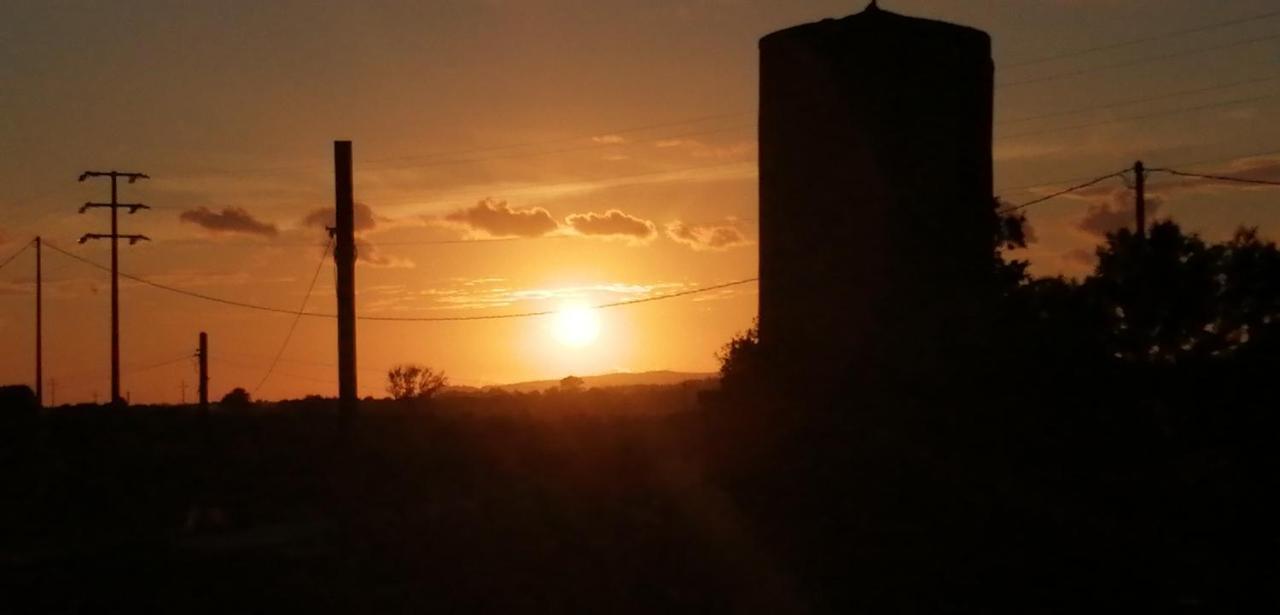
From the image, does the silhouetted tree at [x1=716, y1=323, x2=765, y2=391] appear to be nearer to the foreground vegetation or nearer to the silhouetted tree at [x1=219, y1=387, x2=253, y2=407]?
the foreground vegetation

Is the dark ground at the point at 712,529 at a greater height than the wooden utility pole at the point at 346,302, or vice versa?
the wooden utility pole at the point at 346,302

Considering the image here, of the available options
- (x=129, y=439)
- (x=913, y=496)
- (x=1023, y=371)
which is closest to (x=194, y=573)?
(x=913, y=496)

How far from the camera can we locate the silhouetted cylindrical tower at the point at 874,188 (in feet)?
90.7

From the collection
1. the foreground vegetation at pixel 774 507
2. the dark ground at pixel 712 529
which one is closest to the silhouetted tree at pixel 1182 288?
the foreground vegetation at pixel 774 507

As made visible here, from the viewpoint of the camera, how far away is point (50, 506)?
28797 millimetres

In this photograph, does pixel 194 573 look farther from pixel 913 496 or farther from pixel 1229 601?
pixel 1229 601

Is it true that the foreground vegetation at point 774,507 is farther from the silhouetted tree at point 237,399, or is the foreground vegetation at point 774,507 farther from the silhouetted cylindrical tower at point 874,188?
the silhouetted tree at point 237,399

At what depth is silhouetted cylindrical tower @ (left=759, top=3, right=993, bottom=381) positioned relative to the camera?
Result: 27.7 m

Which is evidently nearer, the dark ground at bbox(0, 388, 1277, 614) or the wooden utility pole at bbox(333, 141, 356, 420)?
the dark ground at bbox(0, 388, 1277, 614)

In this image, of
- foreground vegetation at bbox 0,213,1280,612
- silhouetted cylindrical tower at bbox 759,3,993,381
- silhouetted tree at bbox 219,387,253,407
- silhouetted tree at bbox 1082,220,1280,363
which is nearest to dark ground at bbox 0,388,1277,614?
foreground vegetation at bbox 0,213,1280,612

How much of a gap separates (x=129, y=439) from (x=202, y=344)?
12564 millimetres

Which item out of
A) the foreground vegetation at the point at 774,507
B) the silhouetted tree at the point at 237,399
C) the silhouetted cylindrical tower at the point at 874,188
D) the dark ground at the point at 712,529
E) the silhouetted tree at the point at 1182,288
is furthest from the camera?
the silhouetted tree at the point at 237,399

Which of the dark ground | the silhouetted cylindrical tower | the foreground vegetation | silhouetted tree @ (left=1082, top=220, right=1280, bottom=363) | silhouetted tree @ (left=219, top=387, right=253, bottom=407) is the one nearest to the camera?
the dark ground

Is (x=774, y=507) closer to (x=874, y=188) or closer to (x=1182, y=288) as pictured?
(x=874, y=188)
